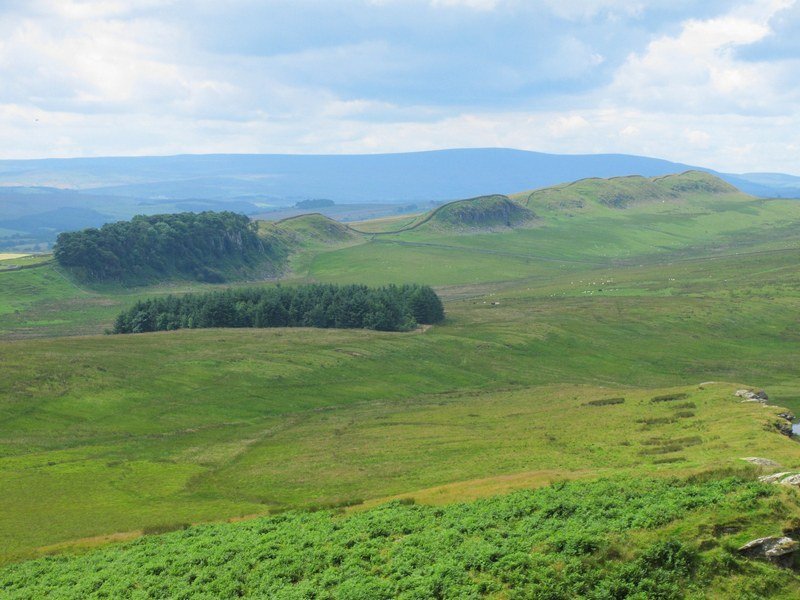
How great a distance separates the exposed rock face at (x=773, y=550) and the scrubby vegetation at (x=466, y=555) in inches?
26.6

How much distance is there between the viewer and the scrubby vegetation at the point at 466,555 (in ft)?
104

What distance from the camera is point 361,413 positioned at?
106875 millimetres

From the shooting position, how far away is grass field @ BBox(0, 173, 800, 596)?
63.4m

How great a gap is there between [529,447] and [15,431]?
195ft

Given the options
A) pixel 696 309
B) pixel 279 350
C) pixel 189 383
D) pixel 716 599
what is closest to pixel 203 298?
pixel 279 350

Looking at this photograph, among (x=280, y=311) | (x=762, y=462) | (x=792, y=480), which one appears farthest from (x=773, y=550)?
(x=280, y=311)

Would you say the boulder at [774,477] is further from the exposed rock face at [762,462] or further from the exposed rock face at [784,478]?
the exposed rock face at [762,462]

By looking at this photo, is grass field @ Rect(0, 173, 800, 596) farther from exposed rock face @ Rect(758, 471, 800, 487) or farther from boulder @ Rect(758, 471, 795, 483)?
exposed rock face @ Rect(758, 471, 800, 487)

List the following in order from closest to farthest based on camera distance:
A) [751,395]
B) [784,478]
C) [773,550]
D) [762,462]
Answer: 1. [773,550]
2. [784,478]
3. [762,462]
4. [751,395]

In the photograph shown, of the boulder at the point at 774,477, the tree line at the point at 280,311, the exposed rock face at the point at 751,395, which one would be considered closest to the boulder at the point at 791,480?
the boulder at the point at 774,477

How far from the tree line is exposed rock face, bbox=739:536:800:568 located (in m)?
139

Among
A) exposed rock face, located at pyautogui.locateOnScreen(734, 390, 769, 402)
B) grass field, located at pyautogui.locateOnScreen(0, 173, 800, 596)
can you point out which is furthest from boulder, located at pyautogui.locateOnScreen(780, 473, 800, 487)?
exposed rock face, located at pyautogui.locateOnScreen(734, 390, 769, 402)

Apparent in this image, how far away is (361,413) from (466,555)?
72.4 m

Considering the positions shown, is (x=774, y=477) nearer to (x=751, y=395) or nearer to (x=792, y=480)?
(x=792, y=480)
